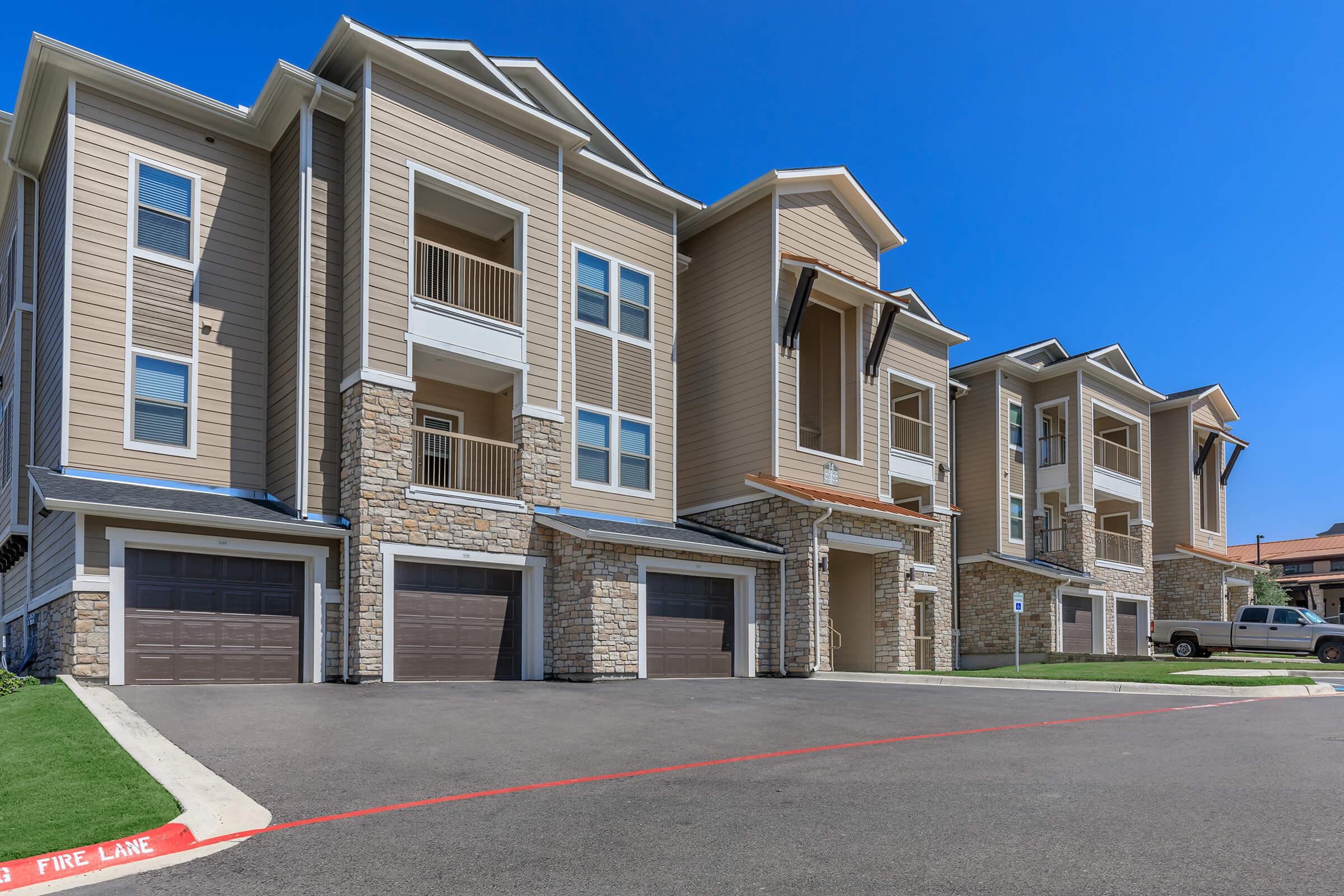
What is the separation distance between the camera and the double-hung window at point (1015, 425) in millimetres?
35594

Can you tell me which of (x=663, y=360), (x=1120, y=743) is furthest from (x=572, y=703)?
(x=663, y=360)

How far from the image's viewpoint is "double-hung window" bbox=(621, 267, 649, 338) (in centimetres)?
2367

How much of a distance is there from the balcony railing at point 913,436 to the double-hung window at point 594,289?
1070 centimetres

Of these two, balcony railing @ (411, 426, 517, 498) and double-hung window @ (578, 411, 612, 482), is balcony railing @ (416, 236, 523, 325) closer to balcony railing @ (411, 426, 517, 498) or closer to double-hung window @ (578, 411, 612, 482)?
balcony railing @ (411, 426, 517, 498)

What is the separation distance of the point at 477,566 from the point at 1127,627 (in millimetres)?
27822

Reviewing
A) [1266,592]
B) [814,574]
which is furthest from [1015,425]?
[1266,592]

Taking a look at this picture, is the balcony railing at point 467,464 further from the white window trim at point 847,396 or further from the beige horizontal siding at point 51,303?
the white window trim at point 847,396

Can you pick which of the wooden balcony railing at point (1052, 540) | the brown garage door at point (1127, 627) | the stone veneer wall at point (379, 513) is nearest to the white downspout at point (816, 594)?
the stone veneer wall at point (379, 513)

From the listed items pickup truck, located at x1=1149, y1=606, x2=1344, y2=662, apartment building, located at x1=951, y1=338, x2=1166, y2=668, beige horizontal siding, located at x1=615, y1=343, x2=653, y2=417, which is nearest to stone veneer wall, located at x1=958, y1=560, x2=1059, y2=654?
apartment building, located at x1=951, y1=338, x2=1166, y2=668

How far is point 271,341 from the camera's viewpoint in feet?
64.1

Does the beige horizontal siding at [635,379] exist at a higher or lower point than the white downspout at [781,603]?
higher

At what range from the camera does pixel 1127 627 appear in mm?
37875

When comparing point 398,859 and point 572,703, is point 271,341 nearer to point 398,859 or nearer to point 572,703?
point 572,703

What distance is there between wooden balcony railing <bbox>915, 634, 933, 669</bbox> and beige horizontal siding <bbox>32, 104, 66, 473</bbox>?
2309 cm
